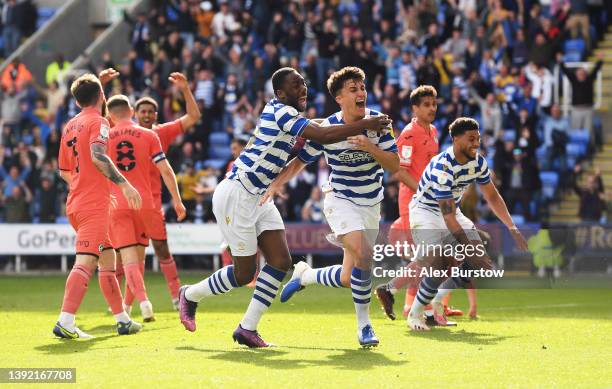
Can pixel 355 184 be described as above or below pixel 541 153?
above

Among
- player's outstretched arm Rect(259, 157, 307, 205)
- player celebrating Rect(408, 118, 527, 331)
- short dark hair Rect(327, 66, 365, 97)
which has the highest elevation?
short dark hair Rect(327, 66, 365, 97)

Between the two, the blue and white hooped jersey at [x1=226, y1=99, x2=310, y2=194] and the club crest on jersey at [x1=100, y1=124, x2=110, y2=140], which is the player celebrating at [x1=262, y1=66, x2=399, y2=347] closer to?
the blue and white hooped jersey at [x1=226, y1=99, x2=310, y2=194]

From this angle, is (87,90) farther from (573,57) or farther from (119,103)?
(573,57)

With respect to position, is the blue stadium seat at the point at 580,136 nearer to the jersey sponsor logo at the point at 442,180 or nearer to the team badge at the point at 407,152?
the team badge at the point at 407,152

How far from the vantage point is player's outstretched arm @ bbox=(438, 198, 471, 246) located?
40.2 feet

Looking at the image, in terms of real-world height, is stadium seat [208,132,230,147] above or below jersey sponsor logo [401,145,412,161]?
below

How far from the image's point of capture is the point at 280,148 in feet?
35.9

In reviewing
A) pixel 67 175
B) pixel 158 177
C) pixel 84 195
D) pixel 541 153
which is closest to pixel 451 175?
pixel 84 195

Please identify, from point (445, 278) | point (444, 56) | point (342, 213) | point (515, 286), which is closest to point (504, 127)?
point (444, 56)

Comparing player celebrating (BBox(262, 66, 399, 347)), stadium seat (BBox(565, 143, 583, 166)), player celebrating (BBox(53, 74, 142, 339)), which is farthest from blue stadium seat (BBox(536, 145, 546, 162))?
player celebrating (BBox(53, 74, 142, 339))

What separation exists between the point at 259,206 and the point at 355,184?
86 cm

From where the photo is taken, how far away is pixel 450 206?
1241 centimetres

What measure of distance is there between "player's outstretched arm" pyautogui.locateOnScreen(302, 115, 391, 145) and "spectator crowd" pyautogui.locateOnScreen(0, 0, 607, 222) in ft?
41.3

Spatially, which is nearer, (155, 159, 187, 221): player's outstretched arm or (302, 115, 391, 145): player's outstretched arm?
(302, 115, 391, 145): player's outstretched arm
